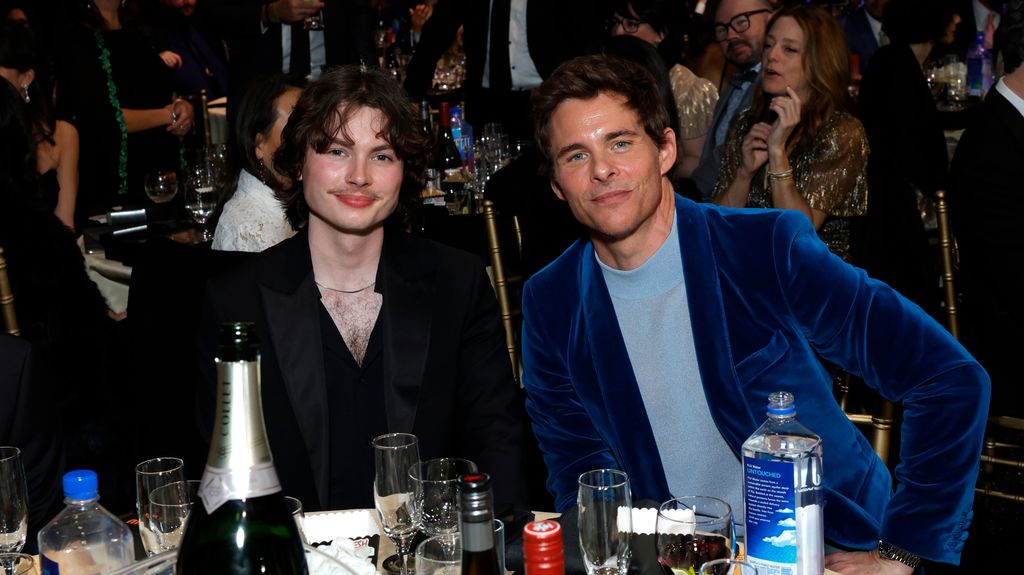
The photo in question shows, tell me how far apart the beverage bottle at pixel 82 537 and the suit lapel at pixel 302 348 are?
716mm

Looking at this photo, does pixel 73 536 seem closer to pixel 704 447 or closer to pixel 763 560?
pixel 763 560

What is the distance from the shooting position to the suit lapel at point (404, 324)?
2328 millimetres

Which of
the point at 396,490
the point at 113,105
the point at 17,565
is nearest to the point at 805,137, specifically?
the point at 396,490

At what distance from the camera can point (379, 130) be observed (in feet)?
7.95

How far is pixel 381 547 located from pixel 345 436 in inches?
26.3

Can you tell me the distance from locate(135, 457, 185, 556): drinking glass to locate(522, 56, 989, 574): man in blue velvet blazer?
0.72 meters

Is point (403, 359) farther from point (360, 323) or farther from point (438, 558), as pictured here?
point (438, 558)

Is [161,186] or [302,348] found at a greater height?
[161,186]

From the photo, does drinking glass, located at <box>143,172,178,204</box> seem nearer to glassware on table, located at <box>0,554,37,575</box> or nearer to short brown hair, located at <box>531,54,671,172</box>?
short brown hair, located at <box>531,54,671,172</box>

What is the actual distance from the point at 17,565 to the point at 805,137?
2.85 metres

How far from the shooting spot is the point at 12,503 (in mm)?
1638

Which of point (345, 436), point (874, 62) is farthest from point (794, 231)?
point (874, 62)

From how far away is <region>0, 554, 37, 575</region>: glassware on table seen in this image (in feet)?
4.73

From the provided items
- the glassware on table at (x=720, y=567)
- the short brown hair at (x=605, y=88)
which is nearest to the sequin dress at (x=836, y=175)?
the short brown hair at (x=605, y=88)
